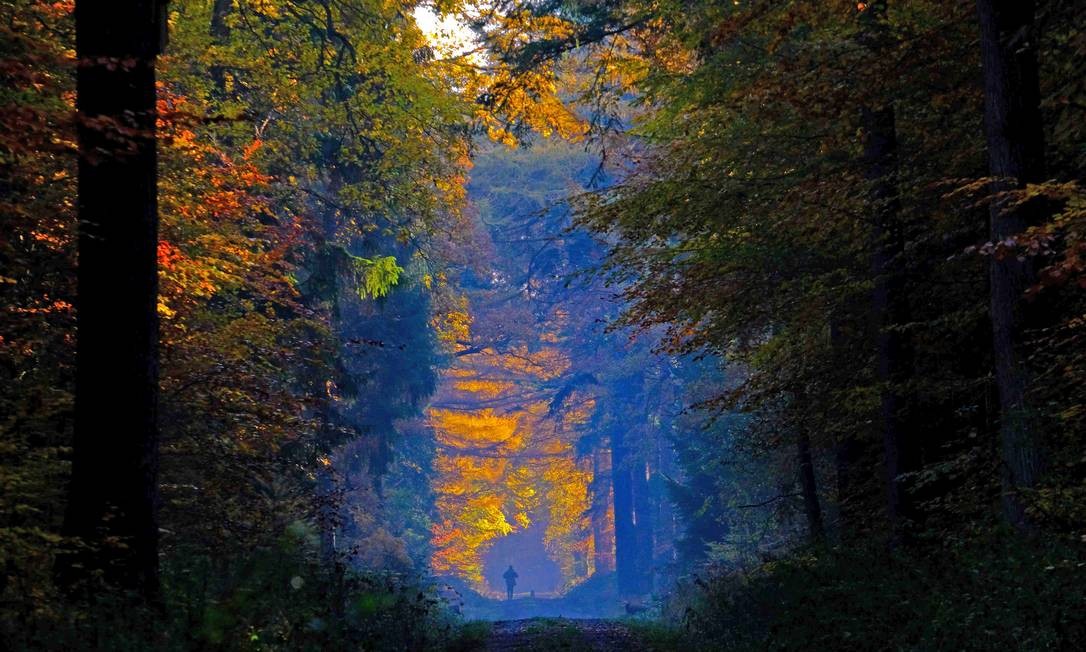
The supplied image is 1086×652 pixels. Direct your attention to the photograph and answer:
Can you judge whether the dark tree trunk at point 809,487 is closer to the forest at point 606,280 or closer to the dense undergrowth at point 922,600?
the forest at point 606,280

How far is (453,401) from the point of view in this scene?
58.8 meters

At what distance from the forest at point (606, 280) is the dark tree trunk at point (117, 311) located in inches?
0.9

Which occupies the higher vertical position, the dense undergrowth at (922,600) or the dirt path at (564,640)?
the dense undergrowth at (922,600)

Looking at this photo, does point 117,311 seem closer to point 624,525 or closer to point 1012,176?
point 1012,176

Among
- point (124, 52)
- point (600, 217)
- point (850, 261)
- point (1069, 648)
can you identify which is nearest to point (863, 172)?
point (850, 261)

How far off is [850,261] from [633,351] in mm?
37057

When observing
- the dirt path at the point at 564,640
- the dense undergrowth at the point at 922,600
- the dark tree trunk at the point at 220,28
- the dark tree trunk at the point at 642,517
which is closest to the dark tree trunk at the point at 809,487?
the dense undergrowth at the point at 922,600

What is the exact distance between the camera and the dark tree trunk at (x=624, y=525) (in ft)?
167

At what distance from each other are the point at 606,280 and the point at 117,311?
7.59 metres

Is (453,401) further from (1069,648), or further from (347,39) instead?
(1069,648)

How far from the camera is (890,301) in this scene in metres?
11.7

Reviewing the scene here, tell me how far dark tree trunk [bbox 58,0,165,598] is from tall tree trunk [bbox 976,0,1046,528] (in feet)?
23.1

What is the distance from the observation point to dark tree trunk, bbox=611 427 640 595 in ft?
167

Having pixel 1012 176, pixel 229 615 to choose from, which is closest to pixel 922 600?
pixel 1012 176
